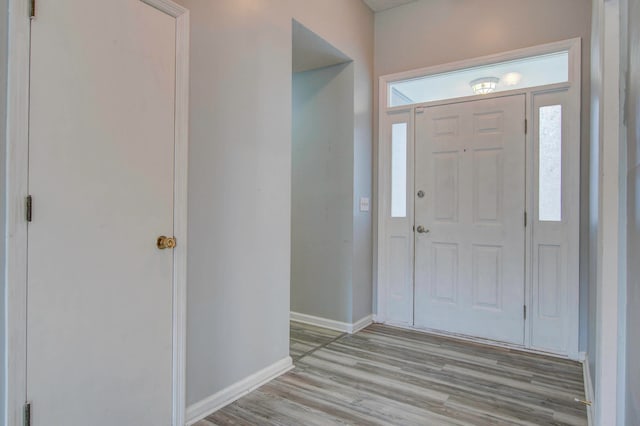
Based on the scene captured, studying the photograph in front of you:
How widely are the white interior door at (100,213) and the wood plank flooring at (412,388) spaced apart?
0.63 m

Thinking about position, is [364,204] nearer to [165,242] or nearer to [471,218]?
[471,218]

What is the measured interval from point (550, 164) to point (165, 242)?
287 cm

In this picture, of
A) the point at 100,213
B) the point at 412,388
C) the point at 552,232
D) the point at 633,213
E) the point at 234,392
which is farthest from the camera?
the point at 552,232

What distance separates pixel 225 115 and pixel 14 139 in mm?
1047

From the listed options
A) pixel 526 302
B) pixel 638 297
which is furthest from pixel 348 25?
pixel 638 297

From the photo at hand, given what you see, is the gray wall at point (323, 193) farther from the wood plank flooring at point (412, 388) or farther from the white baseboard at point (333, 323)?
the wood plank flooring at point (412, 388)

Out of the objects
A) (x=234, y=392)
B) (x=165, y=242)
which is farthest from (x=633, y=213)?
(x=234, y=392)

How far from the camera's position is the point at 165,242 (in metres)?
1.82

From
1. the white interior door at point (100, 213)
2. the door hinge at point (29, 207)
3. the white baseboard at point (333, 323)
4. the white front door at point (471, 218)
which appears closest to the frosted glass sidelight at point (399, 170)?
the white front door at point (471, 218)

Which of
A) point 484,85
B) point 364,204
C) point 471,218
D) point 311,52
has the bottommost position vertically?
point 471,218

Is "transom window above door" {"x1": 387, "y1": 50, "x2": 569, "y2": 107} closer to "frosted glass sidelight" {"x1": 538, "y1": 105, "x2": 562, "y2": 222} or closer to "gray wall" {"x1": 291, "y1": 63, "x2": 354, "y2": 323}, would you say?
"frosted glass sidelight" {"x1": 538, "y1": 105, "x2": 562, "y2": 222}

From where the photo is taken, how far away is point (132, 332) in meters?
1.70

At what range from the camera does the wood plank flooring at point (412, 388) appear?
2.05 metres

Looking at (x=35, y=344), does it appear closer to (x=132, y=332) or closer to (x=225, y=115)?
(x=132, y=332)
